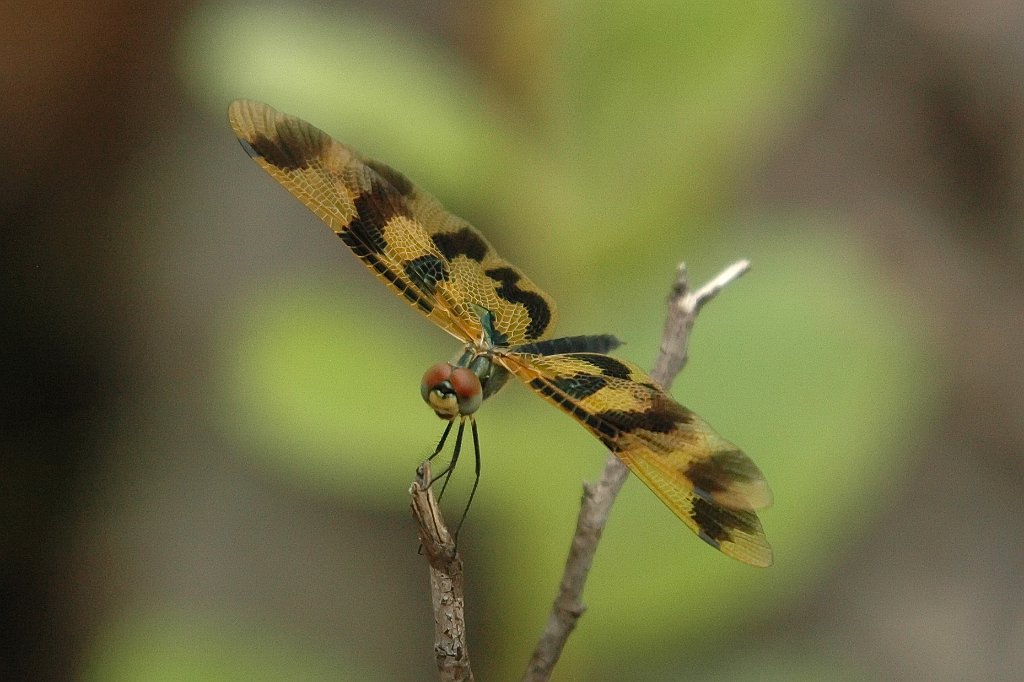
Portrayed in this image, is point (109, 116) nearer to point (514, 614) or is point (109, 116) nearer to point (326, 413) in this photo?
point (326, 413)

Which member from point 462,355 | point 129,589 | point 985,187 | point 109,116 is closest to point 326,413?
point 462,355

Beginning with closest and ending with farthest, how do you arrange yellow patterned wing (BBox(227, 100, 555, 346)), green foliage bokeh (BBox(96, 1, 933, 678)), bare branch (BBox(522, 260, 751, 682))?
bare branch (BBox(522, 260, 751, 682)) → yellow patterned wing (BBox(227, 100, 555, 346)) → green foliage bokeh (BBox(96, 1, 933, 678))

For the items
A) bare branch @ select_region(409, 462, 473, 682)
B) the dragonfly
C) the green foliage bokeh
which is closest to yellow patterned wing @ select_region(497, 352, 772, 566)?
the dragonfly

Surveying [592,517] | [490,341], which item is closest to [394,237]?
[490,341]

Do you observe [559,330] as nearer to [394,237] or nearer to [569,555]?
[394,237]

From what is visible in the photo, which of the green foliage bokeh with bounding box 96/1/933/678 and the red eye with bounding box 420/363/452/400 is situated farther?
the green foliage bokeh with bounding box 96/1/933/678

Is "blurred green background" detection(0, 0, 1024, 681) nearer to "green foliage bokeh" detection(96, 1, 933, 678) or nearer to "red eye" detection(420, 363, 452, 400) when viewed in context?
"green foliage bokeh" detection(96, 1, 933, 678)
